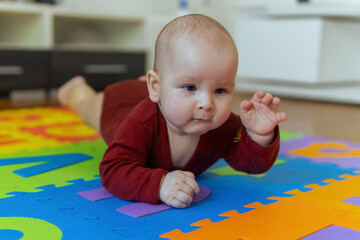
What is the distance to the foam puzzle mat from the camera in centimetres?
71

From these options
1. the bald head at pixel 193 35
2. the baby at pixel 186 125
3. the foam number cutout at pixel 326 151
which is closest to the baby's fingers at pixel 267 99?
the baby at pixel 186 125

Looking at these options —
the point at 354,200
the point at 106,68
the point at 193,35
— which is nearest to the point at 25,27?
the point at 106,68

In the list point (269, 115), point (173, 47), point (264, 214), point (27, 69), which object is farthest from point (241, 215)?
point (27, 69)

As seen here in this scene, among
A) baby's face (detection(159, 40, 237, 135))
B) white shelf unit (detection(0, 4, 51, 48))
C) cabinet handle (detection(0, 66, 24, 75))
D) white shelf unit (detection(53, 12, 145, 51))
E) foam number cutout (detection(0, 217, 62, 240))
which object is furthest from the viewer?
white shelf unit (detection(53, 12, 145, 51))

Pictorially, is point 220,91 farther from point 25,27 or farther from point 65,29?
point 65,29

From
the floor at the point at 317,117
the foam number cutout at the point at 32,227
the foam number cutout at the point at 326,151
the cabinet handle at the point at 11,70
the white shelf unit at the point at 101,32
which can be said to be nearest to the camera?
the foam number cutout at the point at 32,227

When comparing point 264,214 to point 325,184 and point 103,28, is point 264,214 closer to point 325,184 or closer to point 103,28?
point 325,184

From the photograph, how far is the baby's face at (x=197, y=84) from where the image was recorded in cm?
78

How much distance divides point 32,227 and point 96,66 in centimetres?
184

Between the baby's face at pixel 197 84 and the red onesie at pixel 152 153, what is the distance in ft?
0.28

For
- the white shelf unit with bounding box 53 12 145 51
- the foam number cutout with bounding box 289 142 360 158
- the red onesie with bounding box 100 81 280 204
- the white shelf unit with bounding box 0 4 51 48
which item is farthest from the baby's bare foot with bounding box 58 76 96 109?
the white shelf unit with bounding box 53 12 145 51

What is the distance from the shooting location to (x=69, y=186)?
0.93 meters

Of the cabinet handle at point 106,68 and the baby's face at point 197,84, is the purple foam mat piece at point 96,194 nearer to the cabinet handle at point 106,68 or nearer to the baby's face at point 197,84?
the baby's face at point 197,84

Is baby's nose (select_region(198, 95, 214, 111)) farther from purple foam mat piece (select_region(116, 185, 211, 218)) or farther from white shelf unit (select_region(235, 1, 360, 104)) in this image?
white shelf unit (select_region(235, 1, 360, 104))
